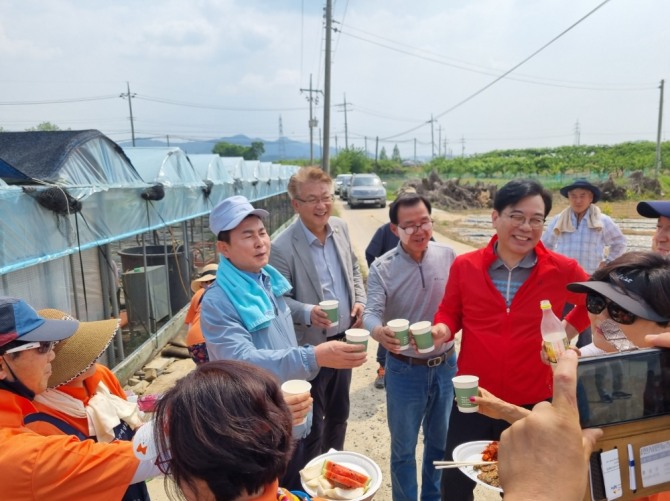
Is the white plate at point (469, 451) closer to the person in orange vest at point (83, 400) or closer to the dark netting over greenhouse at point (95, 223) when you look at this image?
the person in orange vest at point (83, 400)

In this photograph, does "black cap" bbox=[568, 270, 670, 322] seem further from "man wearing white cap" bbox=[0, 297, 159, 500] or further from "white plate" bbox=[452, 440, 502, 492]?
"man wearing white cap" bbox=[0, 297, 159, 500]

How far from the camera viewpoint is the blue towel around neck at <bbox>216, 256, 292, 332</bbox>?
2.15 metres

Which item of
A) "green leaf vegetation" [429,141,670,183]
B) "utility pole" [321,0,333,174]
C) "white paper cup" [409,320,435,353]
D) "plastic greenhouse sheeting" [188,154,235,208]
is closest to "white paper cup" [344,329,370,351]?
"white paper cup" [409,320,435,353]

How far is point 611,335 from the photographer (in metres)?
1.87

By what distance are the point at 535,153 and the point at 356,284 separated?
205 feet

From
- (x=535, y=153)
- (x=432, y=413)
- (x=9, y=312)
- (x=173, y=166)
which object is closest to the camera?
(x=9, y=312)

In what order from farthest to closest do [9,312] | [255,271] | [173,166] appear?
[173,166] → [255,271] → [9,312]

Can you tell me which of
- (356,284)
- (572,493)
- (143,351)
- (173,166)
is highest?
(173,166)

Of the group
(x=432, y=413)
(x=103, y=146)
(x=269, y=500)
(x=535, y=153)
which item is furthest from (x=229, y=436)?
(x=535, y=153)

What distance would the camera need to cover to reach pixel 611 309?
161 cm

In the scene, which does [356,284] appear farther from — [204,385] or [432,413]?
[204,385]

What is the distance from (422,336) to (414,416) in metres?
0.72

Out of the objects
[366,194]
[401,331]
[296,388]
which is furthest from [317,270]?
[366,194]

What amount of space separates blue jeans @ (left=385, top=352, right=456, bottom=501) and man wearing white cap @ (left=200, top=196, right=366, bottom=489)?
70 cm
